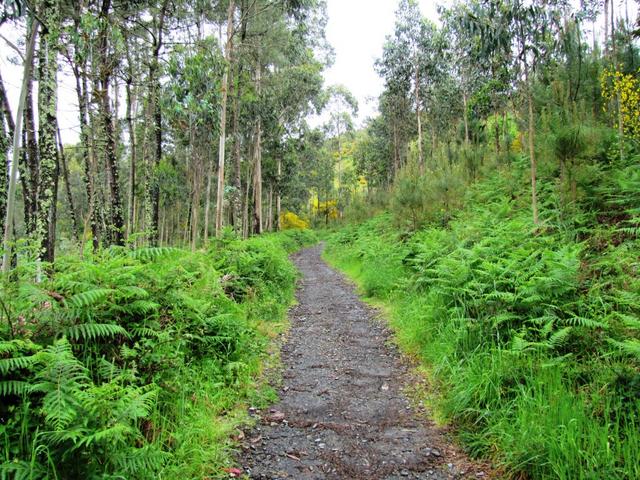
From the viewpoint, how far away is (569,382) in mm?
3408

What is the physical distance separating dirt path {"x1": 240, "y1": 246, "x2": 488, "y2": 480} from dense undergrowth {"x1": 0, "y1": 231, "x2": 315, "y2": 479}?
377 mm

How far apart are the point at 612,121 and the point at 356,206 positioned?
1646cm

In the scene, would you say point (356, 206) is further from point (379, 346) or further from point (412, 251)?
point (379, 346)

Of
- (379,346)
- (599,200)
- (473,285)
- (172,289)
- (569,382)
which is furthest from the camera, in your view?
(599,200)

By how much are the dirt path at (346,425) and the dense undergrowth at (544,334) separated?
37 centimetres

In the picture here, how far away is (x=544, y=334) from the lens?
389 centimetres

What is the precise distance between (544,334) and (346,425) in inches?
82.6

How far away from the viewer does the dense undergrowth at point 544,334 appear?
2.88 metres

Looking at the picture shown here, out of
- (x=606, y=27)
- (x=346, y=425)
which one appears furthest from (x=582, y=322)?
(x=606, y=27)

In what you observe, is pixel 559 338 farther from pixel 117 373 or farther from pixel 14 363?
pixel 14 363

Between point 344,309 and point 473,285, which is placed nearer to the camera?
point 473,285

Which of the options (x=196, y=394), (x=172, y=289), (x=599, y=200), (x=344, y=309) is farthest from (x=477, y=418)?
(x=599, y=200)

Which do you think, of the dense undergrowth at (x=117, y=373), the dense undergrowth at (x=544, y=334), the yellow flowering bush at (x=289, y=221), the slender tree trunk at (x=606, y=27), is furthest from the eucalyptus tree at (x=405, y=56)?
the yellow flowering bush at (x=289, y=221)

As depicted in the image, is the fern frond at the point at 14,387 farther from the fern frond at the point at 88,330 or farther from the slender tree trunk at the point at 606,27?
the slender tree trunk at the point at 606,27
